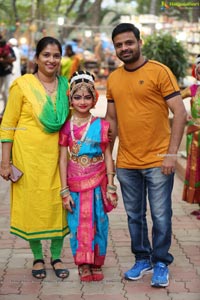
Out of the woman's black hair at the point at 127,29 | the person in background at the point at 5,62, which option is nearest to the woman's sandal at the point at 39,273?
the woman's black hair at the point at 127,29

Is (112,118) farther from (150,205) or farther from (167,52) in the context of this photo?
(167,52)

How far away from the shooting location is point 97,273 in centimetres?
513

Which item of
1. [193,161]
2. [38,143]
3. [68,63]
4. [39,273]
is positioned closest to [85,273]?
[39,273]

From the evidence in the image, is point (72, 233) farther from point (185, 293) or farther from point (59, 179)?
point (185, 293)

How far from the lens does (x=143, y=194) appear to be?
5.02 meters

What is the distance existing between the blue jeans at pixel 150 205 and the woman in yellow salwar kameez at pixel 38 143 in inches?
19.1

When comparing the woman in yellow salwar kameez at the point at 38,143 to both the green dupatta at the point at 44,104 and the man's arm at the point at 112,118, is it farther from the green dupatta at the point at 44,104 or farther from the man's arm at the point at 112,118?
the man's arm at the point at 112,118

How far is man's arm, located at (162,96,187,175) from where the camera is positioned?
4703 millimetres

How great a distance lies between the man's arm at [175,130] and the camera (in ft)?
15.4

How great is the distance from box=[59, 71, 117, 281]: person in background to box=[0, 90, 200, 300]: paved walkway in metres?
0.24

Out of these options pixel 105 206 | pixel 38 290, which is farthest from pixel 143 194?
pixel 38 290

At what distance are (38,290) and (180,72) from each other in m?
9.95

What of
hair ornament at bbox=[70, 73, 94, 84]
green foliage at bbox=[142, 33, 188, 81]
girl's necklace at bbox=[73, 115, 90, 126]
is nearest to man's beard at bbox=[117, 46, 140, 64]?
hair ornament at bbox=[70, 73, 94, 84]

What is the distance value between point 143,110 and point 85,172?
0.59 m
